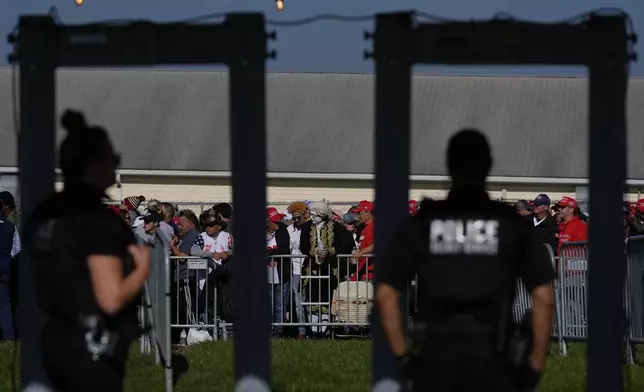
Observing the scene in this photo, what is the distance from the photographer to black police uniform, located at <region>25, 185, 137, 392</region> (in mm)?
6316

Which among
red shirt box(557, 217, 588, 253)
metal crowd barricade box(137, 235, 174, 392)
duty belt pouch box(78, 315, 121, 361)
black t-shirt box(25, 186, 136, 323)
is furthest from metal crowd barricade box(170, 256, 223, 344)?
duty belt pouch box(78, 315, 121, 361)

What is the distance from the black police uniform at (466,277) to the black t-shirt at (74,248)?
1198 mm

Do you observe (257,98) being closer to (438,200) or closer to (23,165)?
(23,165)

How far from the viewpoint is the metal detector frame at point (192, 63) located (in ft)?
26.7

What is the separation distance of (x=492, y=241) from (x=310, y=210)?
516 inches

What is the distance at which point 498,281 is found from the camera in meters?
6.18

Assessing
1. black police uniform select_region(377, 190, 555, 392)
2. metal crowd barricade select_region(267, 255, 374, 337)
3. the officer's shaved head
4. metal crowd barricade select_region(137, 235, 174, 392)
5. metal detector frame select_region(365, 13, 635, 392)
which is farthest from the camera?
metal crowd barricade select_region(267, 255, 374, 337)

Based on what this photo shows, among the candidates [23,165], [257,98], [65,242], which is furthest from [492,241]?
[23,165]

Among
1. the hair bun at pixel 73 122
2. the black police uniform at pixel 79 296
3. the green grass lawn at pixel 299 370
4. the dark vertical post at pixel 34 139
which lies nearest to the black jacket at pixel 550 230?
the green grass lawn at pixel 299 370

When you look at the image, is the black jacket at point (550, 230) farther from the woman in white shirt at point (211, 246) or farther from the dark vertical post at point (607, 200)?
the dark vertical post at point (607, 200)

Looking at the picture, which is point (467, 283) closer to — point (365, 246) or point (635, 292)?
point (635, 292)

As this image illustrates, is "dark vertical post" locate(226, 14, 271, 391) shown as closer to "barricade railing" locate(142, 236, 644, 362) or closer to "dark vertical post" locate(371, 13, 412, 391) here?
"dark vertical post" locate(371, 13, 412, 391)

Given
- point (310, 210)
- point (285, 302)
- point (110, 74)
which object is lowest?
point (285, 302)

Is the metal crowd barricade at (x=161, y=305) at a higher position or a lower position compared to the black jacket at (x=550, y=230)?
lower
